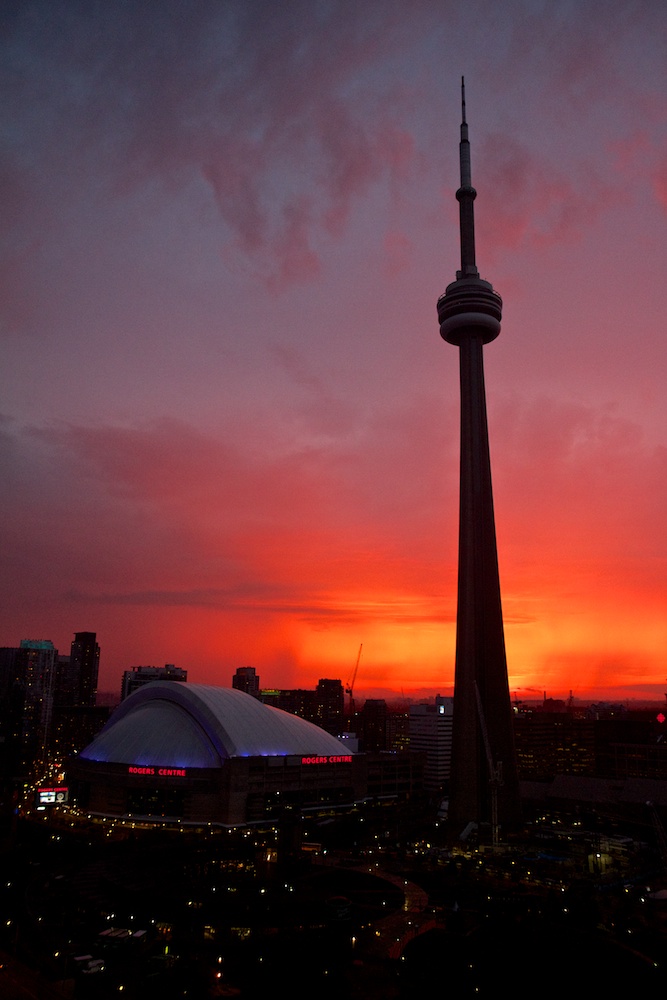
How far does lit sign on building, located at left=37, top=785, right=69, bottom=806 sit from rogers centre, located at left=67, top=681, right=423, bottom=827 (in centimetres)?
154

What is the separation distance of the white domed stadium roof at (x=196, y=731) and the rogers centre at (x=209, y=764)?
170 millimetres

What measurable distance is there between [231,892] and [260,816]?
39.5m

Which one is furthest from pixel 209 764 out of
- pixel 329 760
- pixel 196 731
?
pixel 329 760

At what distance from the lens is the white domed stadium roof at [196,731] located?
110 meters

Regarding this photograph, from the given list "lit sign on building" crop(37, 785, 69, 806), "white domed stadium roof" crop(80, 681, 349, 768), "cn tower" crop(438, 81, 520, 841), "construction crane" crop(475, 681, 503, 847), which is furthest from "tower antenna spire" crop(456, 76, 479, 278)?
"lit sign on building" crop(37, 785, 69, 806)

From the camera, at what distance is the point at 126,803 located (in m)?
108

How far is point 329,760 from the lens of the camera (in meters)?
122

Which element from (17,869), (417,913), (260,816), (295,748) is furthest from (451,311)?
(17,869)

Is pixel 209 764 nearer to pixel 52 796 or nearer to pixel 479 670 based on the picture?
pixel 52 796

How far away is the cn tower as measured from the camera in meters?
110

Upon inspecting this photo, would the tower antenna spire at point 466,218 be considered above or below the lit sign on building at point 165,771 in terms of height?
above

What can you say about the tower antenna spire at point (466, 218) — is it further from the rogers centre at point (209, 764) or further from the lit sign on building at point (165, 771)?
the lit sign on building at point (165, 771)

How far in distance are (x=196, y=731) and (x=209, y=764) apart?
785 cm

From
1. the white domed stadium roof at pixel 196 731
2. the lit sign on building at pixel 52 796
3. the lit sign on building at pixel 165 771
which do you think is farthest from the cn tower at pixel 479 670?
the lit sign on building at pixel 52 796
